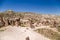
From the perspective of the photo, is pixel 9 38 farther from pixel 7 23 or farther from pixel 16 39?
pixel 7 23

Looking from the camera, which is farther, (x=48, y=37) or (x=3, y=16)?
(x=3, y=16)

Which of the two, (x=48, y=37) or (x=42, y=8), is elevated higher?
(x=42, y=8)

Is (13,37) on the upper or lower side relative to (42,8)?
lower

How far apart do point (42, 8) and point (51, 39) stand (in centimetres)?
81

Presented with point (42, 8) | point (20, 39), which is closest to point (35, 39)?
point (20, 39)

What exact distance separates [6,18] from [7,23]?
58 centimetres

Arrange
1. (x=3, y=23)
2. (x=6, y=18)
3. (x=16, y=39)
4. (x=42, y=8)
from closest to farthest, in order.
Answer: (x=16, y=39) < (x=42, y=8) < (x=3, y=23) < (x=6, y=18)

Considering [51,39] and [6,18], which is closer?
[51,39]

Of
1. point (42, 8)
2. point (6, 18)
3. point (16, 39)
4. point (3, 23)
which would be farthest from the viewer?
point (6, 18)

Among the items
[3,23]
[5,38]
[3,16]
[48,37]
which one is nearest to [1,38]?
[5,38]

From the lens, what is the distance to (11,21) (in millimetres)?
5355

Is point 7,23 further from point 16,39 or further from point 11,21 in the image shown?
point 16,39

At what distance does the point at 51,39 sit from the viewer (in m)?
3.00

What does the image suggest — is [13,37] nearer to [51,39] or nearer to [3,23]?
[51,39]
